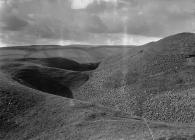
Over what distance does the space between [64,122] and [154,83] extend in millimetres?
25027

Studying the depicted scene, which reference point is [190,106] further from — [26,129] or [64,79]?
[64,79]

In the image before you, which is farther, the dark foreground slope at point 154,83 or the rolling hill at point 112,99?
the dark foreground slope at point 154,83

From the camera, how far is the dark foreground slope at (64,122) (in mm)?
31031

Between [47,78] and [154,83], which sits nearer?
[154,83]

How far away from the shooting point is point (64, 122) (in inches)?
1481

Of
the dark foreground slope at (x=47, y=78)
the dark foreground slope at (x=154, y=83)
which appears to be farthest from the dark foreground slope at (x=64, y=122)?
the dark foreground slope at (x=47, y=78)

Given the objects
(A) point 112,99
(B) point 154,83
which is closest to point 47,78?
(A) point 112,99

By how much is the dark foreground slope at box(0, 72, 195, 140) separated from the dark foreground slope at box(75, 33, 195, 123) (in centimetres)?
910

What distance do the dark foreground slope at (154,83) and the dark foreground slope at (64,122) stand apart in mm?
9100

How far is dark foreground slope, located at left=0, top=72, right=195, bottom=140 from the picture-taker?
102ft

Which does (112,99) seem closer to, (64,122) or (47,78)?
(64,122)

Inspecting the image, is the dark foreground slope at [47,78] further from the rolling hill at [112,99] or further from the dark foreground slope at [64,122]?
the dark foreground slope at [64,122]

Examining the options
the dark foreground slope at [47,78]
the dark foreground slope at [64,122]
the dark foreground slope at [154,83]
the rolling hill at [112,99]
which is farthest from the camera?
the dark foreground slope at [47,78]

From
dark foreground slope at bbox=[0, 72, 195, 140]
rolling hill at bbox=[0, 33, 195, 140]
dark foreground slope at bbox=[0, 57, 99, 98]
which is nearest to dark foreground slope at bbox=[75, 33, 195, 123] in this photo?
rolling hill at bbox=[0, 33, 195, 140]
